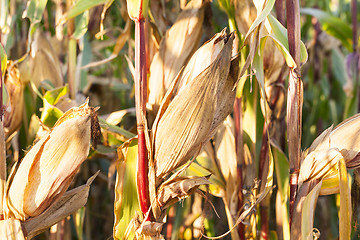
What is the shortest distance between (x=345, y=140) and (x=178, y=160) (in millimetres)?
205

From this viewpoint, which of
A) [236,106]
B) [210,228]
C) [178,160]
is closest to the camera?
[178,160]

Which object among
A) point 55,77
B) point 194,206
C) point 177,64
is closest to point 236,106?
point 177,64

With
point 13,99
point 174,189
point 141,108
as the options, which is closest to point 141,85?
point 141,108

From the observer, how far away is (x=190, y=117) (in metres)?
0.52

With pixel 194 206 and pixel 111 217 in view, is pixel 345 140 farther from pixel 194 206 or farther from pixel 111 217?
pixel 111 217

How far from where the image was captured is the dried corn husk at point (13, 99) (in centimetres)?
76

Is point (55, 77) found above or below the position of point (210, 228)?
above

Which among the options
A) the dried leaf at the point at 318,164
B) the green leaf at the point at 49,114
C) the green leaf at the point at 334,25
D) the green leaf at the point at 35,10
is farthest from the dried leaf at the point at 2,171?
the green leaf at the point at 334,25

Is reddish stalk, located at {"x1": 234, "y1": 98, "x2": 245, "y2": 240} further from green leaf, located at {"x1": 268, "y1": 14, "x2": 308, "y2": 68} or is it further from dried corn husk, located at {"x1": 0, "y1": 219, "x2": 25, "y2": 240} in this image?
dried corn husk, located at {"x1": 0, "y1": 219, "x2": 25, "y2": 240}

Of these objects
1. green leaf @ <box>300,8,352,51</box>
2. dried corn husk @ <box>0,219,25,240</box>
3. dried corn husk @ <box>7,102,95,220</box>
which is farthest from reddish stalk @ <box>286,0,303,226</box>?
green leaf @ <box>300,8,352,51</box>

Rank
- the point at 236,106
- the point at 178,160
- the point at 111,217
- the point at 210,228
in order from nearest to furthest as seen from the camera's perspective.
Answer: the point at 178,160 < the point at 236,106 < the point at 210,228 < the point at 111,217

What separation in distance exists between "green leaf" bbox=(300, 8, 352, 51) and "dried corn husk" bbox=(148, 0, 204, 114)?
1.18 ft

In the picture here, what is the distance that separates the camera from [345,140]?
560 millimetres

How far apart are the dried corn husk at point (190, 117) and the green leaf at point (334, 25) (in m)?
0.53
